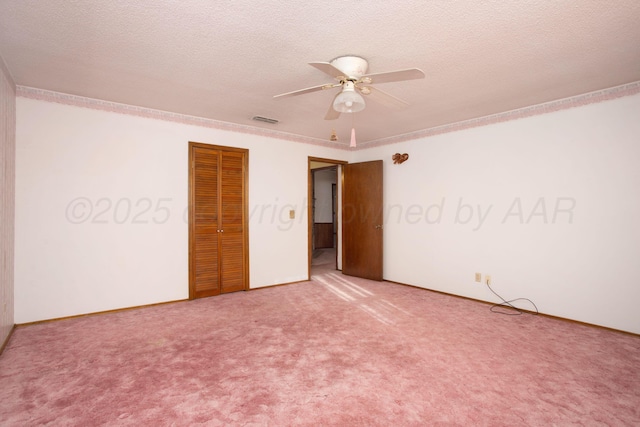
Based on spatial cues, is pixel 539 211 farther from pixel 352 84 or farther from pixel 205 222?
pixel 205 222

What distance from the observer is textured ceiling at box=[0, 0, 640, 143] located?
197 cm

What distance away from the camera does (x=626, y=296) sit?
10.3 ft

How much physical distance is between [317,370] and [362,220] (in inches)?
143

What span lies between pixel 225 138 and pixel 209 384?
11.2ft

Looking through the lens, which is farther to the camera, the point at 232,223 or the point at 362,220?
the point at 362,220

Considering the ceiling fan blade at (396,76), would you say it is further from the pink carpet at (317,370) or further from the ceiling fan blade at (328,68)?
the pink carpet at (317,370)

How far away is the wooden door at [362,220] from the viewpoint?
551cm

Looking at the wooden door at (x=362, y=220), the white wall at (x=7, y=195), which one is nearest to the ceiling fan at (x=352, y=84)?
the white wall at (x=7, y=195)

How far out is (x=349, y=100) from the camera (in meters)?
2.39

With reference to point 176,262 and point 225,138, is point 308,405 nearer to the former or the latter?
point 176,262

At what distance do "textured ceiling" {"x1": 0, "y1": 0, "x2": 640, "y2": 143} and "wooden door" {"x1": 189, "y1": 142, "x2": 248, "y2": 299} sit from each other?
1.05m

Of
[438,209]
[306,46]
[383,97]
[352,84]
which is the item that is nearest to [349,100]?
[352,84]

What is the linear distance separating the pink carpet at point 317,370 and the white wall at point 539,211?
0.47 meters

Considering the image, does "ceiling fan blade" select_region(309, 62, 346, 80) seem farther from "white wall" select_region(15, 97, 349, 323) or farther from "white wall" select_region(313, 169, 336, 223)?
"white wall" select_region(313, 169, 336, 223)
